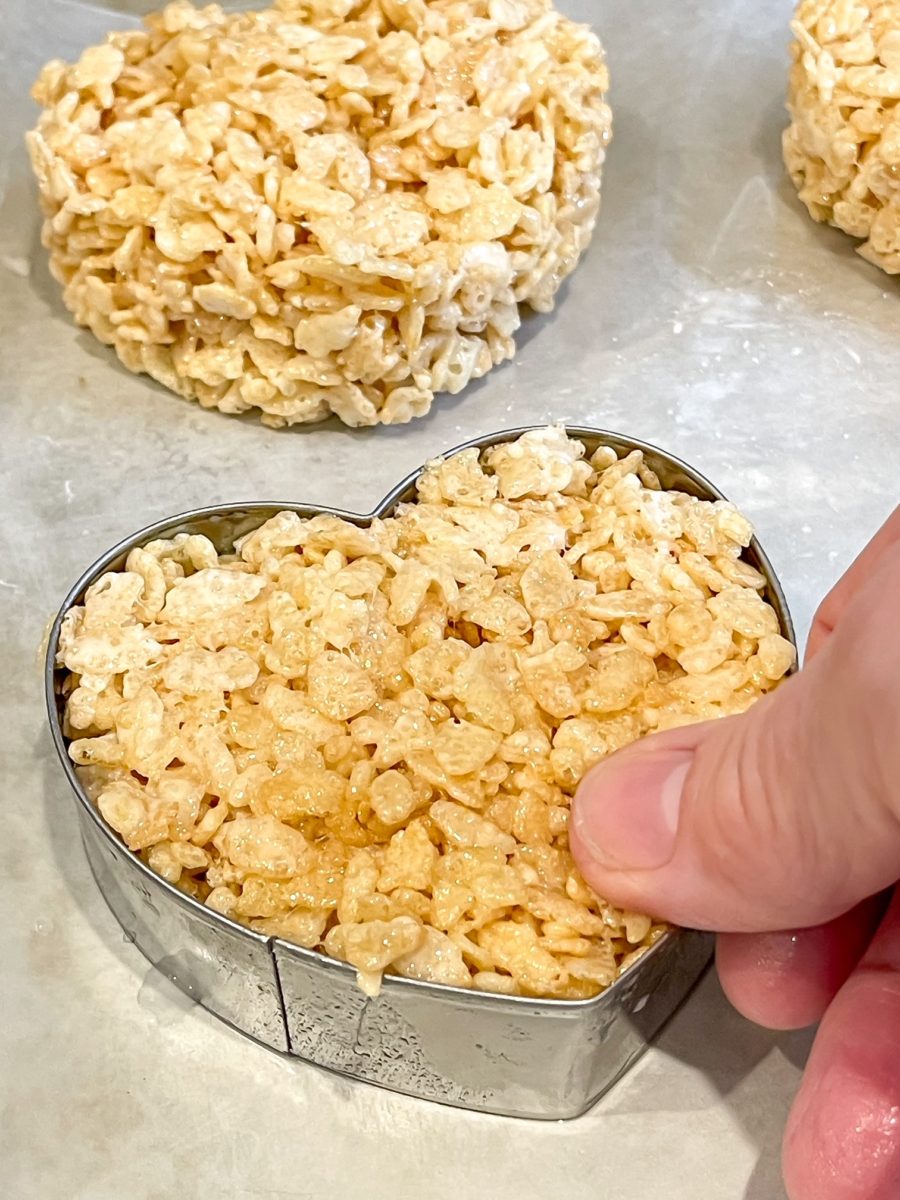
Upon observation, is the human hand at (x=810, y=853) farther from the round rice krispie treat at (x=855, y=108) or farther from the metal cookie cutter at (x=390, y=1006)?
the round rice krispie treat at (x=855, y=108)

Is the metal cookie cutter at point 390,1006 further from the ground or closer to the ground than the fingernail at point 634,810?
closer to the ground

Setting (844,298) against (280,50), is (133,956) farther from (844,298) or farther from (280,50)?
(844,298)

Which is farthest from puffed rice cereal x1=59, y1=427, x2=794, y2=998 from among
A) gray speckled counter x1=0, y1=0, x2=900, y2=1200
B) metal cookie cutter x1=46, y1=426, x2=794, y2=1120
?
gray speckled counter x1=0, y1=0, x2=900, y2=1200

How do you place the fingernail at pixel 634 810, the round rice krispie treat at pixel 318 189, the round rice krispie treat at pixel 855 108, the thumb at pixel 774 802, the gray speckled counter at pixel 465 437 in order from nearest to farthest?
the thumb at pixel 774 802, the fingernail at pixel 634 810, the gray speckled counter at pixel 465 437, the round rice krispie treat at pixel 318 189, the round rice krispie treat at pixel 855 108

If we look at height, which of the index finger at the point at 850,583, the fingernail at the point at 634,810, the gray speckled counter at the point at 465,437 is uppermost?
the index finger at the point at 850,583

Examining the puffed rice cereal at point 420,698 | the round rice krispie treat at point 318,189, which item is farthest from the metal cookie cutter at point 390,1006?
the round rice krispie treat at point 318,189

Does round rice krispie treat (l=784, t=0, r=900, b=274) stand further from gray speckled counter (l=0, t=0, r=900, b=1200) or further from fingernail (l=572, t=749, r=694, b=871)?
fingernail (l=572, t=749, r=694, b=871)

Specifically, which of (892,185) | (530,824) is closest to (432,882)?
(530,824)

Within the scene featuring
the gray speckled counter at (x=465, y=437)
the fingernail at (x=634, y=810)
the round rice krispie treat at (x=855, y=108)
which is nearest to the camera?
the fingernail at (x=634, y=810)
